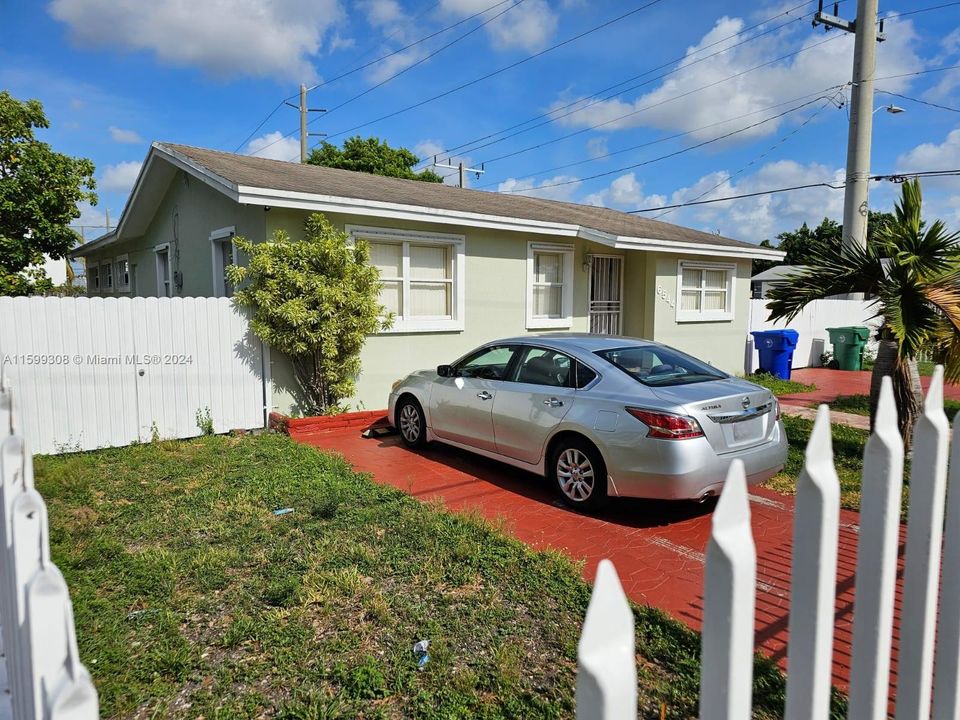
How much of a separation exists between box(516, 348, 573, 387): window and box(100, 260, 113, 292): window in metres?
15.8

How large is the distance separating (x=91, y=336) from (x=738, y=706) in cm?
872

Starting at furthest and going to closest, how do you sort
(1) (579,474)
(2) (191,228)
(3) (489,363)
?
(2) (191,228) → (3) (489,363) → (1) (579,474)

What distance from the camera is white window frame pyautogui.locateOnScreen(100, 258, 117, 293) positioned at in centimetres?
1770

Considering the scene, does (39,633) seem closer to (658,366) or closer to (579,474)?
(579,474)

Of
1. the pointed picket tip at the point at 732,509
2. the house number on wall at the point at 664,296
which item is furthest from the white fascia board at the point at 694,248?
the pointed picket tip at the point at 732,509

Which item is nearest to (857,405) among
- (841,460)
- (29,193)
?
(841,460)

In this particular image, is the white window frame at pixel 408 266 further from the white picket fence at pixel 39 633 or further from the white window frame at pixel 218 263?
the white picket fence at pixel 39 633

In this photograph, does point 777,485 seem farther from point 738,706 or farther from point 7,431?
point 7,431

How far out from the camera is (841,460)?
291 inches

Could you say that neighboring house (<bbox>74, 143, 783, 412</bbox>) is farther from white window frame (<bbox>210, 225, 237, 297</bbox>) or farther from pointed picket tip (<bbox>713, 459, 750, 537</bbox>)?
pointed picket tip (<bbox>713, 459, 750, 537</bbox>)

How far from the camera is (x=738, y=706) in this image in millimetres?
1053

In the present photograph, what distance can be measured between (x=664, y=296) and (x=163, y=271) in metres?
11.4

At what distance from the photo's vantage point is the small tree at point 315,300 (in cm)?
855

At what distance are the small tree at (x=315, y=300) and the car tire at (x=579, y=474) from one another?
4.25 metres
